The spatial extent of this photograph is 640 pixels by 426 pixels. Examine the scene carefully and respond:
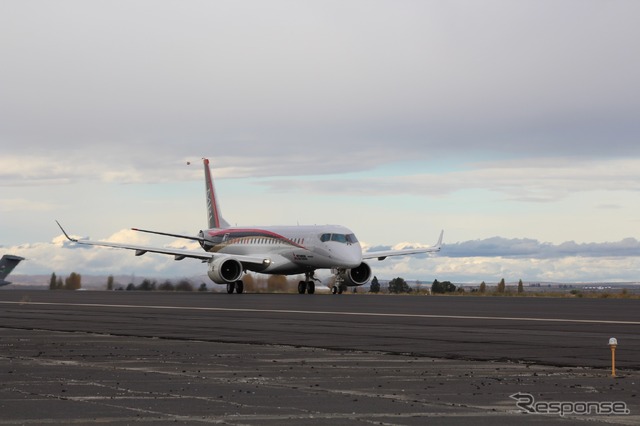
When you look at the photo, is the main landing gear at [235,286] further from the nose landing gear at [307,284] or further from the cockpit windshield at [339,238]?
the cockpit windshield at [339,238]

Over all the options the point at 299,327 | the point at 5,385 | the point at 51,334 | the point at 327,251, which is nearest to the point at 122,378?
the point at 5,385

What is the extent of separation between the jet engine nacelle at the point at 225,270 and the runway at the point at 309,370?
3652cm

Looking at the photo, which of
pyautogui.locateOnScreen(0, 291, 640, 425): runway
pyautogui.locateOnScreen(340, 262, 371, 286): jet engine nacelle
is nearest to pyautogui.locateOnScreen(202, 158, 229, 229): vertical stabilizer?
pyautogui.locateOnScreen(340, 262, 371, 286): jet engine nacelle

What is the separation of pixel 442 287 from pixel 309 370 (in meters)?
64.1

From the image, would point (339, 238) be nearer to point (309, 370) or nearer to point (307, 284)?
point (307, 284)

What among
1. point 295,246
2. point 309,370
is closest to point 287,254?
point 295,246

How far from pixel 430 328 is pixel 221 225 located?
184 feet

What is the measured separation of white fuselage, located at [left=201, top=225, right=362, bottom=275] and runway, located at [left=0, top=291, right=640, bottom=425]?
110 ft

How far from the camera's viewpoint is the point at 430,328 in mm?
25812

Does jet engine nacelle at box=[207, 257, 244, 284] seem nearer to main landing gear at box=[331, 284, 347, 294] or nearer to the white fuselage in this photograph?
the white fuselage

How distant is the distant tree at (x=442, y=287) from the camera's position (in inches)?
3000

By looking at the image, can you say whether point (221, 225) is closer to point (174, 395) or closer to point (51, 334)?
point (51, 334)

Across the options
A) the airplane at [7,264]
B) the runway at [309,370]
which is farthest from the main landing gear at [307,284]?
the runway at [309,370]

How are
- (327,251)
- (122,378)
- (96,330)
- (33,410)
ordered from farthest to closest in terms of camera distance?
(327,251)
(96,330)
(122,378)
(33,410)
